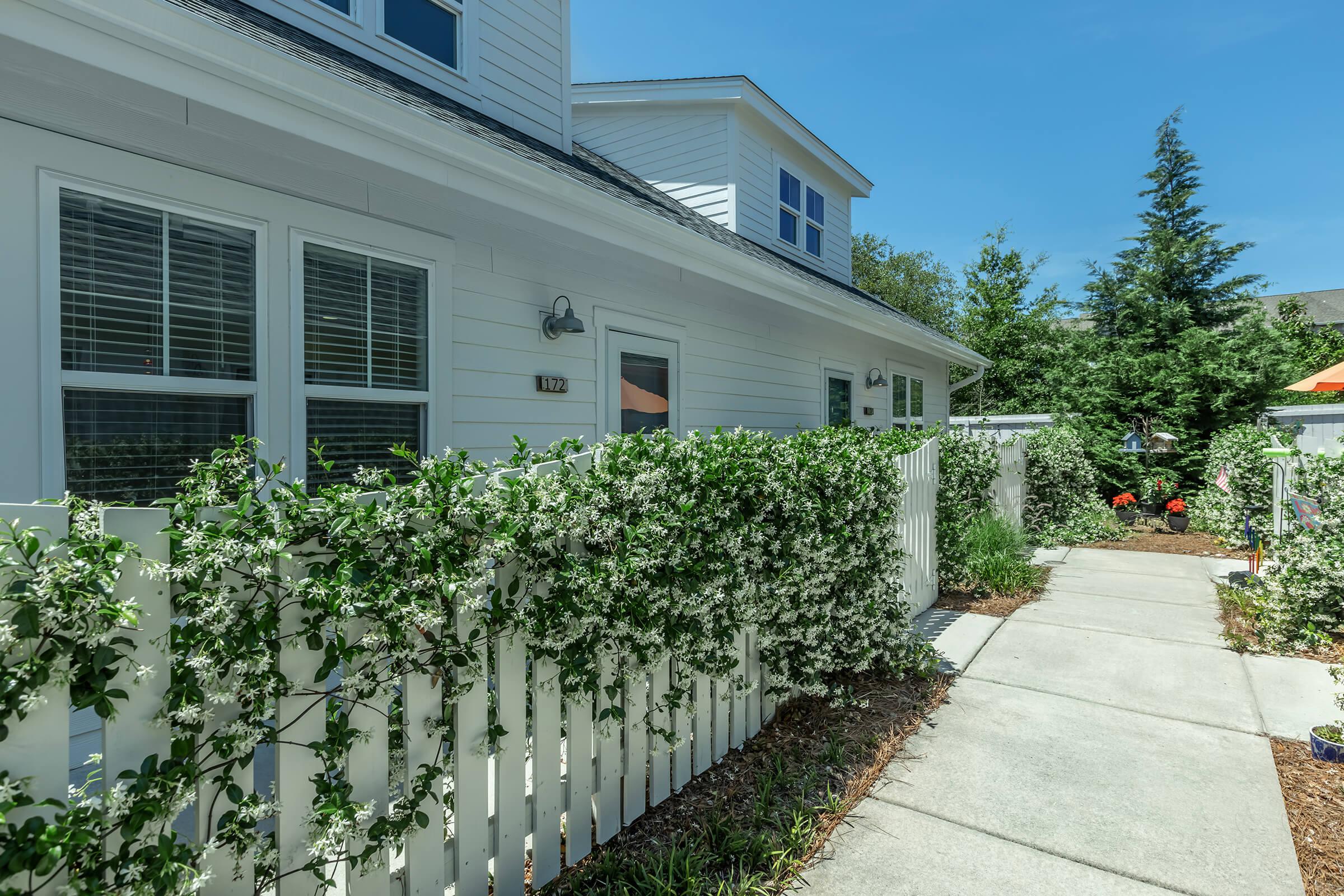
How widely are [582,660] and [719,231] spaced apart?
19.5 ft

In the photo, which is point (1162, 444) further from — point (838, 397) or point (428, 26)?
point (428, 26)

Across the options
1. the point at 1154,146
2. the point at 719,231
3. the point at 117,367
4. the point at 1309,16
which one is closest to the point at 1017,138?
the point at 1154,146

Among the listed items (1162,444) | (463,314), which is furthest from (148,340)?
(1162,444)

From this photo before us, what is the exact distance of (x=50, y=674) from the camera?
112cm

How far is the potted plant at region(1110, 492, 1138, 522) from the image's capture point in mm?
10469

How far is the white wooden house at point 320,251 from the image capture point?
7.98ft

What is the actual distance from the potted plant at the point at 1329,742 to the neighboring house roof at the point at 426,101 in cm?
445

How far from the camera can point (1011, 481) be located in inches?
327

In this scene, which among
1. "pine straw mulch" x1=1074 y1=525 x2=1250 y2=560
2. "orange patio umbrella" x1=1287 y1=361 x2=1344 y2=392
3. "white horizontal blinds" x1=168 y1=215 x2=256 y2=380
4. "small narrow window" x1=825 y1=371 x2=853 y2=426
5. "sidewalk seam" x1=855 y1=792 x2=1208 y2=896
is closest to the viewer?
"sidewalk seam" x1=855 y1=792 x2=1208 y2=896

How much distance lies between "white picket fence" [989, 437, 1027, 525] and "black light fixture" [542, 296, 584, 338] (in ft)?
17.3

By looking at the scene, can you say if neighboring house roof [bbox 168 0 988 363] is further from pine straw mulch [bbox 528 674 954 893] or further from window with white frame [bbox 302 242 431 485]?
pine straw mulch [bbox 528 674 954 893]

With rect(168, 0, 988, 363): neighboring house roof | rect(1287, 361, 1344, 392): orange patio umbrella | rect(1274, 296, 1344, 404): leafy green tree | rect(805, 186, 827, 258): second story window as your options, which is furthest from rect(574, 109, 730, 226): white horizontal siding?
rect(1274, 296, 1344, 404): leafy green tree

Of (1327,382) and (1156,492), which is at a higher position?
(1327,382)

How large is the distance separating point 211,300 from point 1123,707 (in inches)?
201
